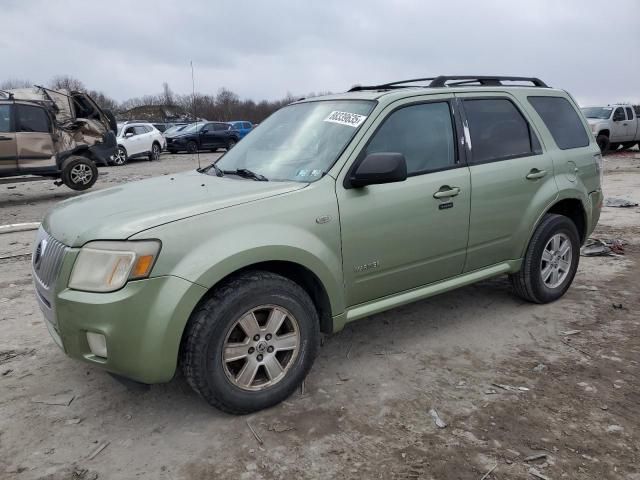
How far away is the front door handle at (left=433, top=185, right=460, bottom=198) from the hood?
97 centimetres

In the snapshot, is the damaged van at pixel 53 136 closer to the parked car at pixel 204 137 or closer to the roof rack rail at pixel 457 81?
the roof rack rail at pixel 457 81

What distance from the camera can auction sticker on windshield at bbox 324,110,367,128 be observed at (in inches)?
136

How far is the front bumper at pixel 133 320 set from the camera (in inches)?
101

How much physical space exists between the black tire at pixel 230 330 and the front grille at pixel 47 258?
0.74m

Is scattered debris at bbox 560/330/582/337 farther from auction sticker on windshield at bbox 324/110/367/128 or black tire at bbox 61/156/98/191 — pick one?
black tire at bbox 61/156/98/191

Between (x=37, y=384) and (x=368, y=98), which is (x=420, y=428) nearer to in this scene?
(x=368, y=98)

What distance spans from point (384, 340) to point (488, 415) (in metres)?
1.12

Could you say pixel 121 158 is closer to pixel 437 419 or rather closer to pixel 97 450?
pixel 97 450

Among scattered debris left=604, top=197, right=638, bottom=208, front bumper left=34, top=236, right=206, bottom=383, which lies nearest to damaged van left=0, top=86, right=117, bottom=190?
front bumper left=34, top=236, right=206, bottom=383

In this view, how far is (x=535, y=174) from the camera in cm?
418

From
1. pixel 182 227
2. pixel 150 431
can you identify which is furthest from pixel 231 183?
pixel 150 431

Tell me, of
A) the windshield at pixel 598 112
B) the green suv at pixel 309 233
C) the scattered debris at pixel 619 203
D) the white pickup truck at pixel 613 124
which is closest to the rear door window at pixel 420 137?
the green suv at pixel 309 233

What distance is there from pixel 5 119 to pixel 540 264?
10.5 meters

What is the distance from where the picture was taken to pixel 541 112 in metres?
4.46
